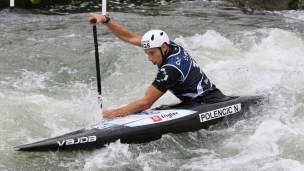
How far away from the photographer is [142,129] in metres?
6.47

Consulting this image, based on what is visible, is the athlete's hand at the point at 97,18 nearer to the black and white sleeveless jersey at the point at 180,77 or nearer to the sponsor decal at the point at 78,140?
the black and white sleeveless jersey at the point at 180,77

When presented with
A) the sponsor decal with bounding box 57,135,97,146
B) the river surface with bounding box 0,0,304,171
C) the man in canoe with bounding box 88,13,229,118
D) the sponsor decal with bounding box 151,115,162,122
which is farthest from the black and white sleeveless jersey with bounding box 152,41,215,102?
the sponsor decal with bounding box 57,135,97,146

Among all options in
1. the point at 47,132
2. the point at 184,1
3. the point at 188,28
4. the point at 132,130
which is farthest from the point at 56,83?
the point at 184,1

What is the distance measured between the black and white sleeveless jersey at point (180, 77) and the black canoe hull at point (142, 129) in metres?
0.23

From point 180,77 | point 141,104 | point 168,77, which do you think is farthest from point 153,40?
point 141,104

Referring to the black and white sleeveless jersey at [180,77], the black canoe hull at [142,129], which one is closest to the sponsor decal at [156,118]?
the black canoe hull at [142,129]

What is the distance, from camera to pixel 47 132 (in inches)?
270

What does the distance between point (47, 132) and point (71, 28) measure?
6165 mm

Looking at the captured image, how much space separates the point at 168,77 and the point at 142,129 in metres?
0.72

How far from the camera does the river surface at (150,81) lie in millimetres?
6137

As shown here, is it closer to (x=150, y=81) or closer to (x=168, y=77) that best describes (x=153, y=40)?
(x=168, y=77)

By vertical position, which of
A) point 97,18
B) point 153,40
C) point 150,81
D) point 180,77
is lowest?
point 150,81

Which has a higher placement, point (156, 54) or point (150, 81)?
point (156, 54)

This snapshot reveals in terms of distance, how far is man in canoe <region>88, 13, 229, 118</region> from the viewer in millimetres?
6418
